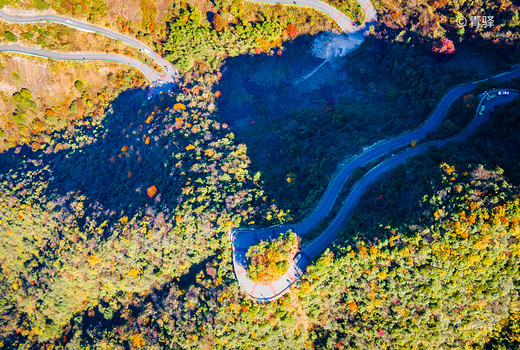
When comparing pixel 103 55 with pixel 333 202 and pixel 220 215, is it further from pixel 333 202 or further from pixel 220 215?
pixel 333 202

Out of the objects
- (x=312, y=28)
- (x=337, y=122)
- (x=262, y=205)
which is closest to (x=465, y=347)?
(x=262, y=205)

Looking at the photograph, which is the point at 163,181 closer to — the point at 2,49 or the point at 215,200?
the point at 215,200

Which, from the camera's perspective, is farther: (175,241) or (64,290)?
(64,290)

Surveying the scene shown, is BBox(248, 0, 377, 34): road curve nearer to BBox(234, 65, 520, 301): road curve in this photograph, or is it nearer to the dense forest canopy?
the dense forest canopy

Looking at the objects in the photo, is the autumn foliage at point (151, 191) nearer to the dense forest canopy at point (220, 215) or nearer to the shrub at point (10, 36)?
the dense forest canopy at point (220, 215)

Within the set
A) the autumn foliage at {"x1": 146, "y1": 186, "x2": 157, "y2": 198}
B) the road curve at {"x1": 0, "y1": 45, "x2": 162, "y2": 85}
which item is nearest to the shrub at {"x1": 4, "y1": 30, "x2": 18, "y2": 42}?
the road curve at {"x1": 0, "y1": 45, "x2": 162, "y2": 85}

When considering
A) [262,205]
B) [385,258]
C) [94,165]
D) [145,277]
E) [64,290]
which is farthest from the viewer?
[94,165]

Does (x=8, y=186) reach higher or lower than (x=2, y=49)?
lower
